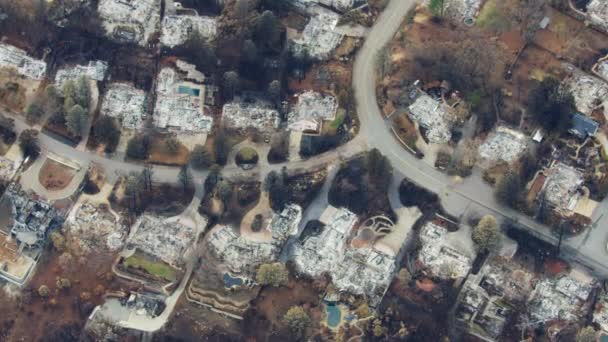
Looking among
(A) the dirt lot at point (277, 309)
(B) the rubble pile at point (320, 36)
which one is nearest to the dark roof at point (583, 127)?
(B) the rubble pile at point (320, 36)

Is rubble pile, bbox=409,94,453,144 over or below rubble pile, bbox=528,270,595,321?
over

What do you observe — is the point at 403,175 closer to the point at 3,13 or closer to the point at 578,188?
the point at 578,188

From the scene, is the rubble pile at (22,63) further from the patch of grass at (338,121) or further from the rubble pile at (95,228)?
the patch of grass at (338,121)

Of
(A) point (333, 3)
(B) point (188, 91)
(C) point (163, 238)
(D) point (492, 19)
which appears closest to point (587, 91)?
(D) point (492, 19)

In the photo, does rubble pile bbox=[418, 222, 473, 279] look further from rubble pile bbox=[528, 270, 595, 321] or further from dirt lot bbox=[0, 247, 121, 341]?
dirt lot bbox=[0, 247, 121, 341]

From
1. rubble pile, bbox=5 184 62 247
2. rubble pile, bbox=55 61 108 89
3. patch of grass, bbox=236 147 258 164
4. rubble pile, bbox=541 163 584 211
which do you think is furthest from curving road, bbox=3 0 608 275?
rubble pile, bbox=55 61 108 89

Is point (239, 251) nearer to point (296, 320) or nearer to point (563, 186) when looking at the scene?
point (296, 320)

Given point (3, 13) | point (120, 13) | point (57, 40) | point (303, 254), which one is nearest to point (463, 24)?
point (303, 254)
